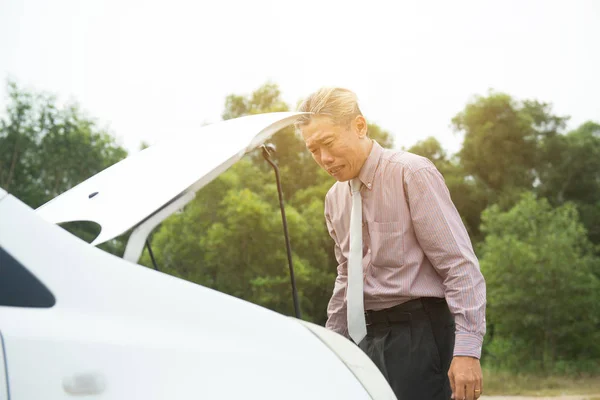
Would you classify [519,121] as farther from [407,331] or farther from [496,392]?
[407,331]

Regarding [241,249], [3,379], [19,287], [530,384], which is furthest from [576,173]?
[3,379]

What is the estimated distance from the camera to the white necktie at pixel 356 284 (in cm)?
279

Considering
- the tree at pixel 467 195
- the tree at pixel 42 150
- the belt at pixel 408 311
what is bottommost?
the tree at pixel 467 195

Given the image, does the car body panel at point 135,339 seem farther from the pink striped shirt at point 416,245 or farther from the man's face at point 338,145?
the man's face at point 338,145

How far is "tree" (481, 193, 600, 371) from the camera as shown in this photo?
83.5 ft

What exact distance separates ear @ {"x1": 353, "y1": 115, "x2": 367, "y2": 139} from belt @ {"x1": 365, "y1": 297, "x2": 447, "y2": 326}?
697mm

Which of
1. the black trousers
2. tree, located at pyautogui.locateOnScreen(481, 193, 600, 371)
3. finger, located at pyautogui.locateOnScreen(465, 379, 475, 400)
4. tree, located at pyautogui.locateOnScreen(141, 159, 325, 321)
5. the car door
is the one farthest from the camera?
tree, located at pyautogui.locateOnScreen(141, 159, 325, 321)

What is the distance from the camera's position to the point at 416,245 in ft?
9.16

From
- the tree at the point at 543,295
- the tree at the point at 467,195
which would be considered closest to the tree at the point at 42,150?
the tree at the point at 467,195

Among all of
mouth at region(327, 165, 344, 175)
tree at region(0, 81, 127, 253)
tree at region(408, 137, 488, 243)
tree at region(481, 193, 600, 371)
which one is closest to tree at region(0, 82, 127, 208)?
tree at region(0, 81, 127, 253)

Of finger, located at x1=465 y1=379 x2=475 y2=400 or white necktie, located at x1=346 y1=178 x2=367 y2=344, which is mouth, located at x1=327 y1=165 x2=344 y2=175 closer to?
white necktie, located at x1=346 y1=178 x2=367 y2=344

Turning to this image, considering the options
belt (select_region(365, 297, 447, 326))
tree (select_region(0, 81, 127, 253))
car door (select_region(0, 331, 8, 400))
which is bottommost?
belt (select_region(365, 297, 447, 326))

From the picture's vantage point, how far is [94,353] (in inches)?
55.7

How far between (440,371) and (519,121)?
35.0 m
